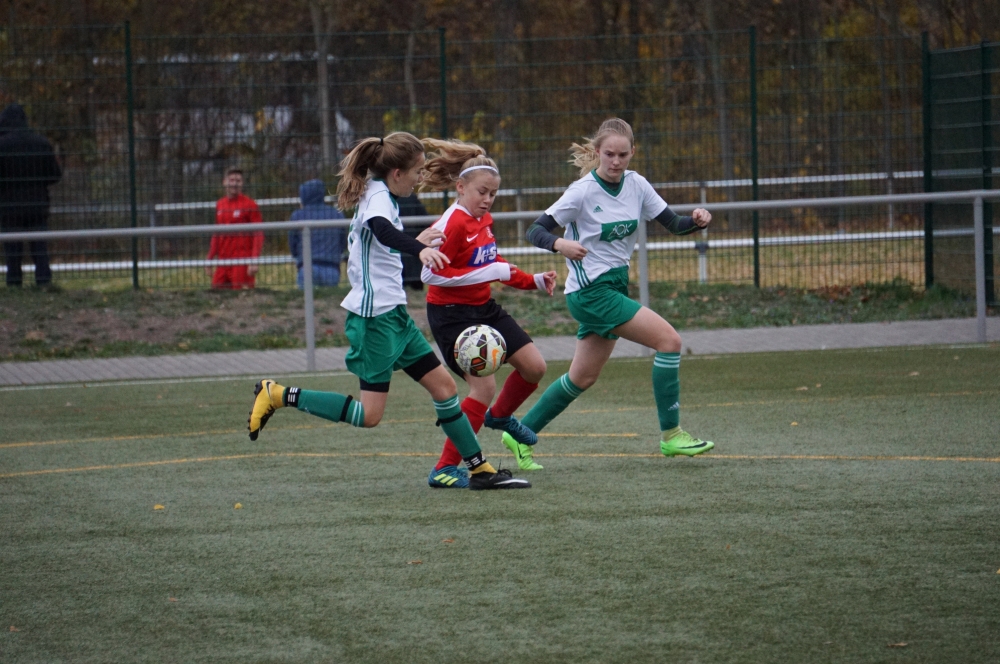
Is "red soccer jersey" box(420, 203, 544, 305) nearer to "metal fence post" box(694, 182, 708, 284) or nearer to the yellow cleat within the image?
the yellow cleat

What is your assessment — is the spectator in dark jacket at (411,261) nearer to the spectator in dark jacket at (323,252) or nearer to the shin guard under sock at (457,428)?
the spectator in dark jacket at (323,252)

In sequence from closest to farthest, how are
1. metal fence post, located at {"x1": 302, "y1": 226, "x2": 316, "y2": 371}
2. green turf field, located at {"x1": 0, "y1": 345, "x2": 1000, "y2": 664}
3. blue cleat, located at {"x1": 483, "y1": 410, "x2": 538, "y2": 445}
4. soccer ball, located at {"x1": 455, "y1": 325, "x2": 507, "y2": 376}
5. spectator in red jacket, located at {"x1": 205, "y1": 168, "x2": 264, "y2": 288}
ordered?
green turf field, located at {"x1": 0, "y1": 345, "x2": 1000, "y2": 664} < soccer ball, located at {"x1": 455, "y1": 325, "x2": 507, "y2": 376} < blue cleat, located at {"x1": 483, "y1": 410, "x2": 538, "y2": 445} < metal fence post, located at {"x1": 302, "y1": 226, "x2": 316, "y2": 371} < spectator in red jacket, located at {"x1": 205, "y1": 168, "x2": 264, "y2": 288}

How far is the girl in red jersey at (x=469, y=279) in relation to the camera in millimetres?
6695

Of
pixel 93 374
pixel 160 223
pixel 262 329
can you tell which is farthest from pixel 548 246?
pixel 160 223

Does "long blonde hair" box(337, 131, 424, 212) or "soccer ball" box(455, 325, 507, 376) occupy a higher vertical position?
"long blonde hair" box(337, 131, 424, 212)

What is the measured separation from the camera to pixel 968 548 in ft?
16.4

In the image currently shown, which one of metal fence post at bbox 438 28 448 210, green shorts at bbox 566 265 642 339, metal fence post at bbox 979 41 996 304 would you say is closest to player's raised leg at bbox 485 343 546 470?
green shorts at bbox 566 265 642 339

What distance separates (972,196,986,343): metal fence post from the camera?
12.1 m

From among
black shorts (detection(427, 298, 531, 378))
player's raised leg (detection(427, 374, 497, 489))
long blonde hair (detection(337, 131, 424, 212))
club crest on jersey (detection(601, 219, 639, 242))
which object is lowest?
player's raised leg (detection(427, 374, 497, 489))

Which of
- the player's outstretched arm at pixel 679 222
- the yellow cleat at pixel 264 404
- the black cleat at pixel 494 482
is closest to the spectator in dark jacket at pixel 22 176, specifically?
the yellow cleat at pixel 264 404

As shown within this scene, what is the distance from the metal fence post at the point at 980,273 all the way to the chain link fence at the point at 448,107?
3699 millimetres

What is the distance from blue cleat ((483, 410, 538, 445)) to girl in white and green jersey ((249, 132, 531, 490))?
51cm

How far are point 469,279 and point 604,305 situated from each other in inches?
36.5

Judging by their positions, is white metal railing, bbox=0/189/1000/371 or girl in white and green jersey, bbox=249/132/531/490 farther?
white metal railing, bbox=0/189/1000/371
